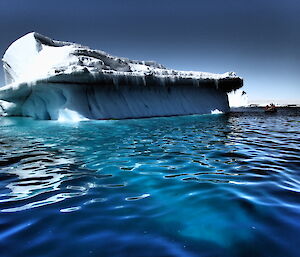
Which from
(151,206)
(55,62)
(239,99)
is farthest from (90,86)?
(239,99)

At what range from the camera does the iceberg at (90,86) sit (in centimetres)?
1329

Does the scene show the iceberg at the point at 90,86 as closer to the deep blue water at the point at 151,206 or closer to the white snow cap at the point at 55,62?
the white snow cap at the point at 55,62

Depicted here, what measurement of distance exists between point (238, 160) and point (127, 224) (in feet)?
9.25

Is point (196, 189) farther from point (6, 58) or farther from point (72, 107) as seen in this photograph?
point (6, 58)

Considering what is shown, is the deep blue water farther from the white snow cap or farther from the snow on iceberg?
the snow on iceberg

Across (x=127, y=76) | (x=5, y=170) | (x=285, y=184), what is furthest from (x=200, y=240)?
(x=127, y=76)

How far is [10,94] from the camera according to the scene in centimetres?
1499

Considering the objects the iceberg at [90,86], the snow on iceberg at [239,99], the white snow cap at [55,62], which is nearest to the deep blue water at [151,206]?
the iceberg at [90,86]

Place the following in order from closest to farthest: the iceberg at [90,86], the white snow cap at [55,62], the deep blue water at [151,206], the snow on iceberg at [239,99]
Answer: the deep blue water at [151,206] < the iceberg at [90,86] < the white snow cap at [55,62] < the snow on iceberg at [239,99]

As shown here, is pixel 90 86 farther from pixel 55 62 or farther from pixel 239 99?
pixel 239 99

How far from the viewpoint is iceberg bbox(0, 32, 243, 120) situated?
1329cm

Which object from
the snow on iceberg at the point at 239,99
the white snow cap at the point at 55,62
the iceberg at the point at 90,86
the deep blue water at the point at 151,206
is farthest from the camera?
the snow on iceberg at the point at 239,99

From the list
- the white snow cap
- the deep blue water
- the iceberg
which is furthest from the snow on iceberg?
the deep blue water

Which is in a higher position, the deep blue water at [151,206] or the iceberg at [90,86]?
the iceberg at [90,86]
